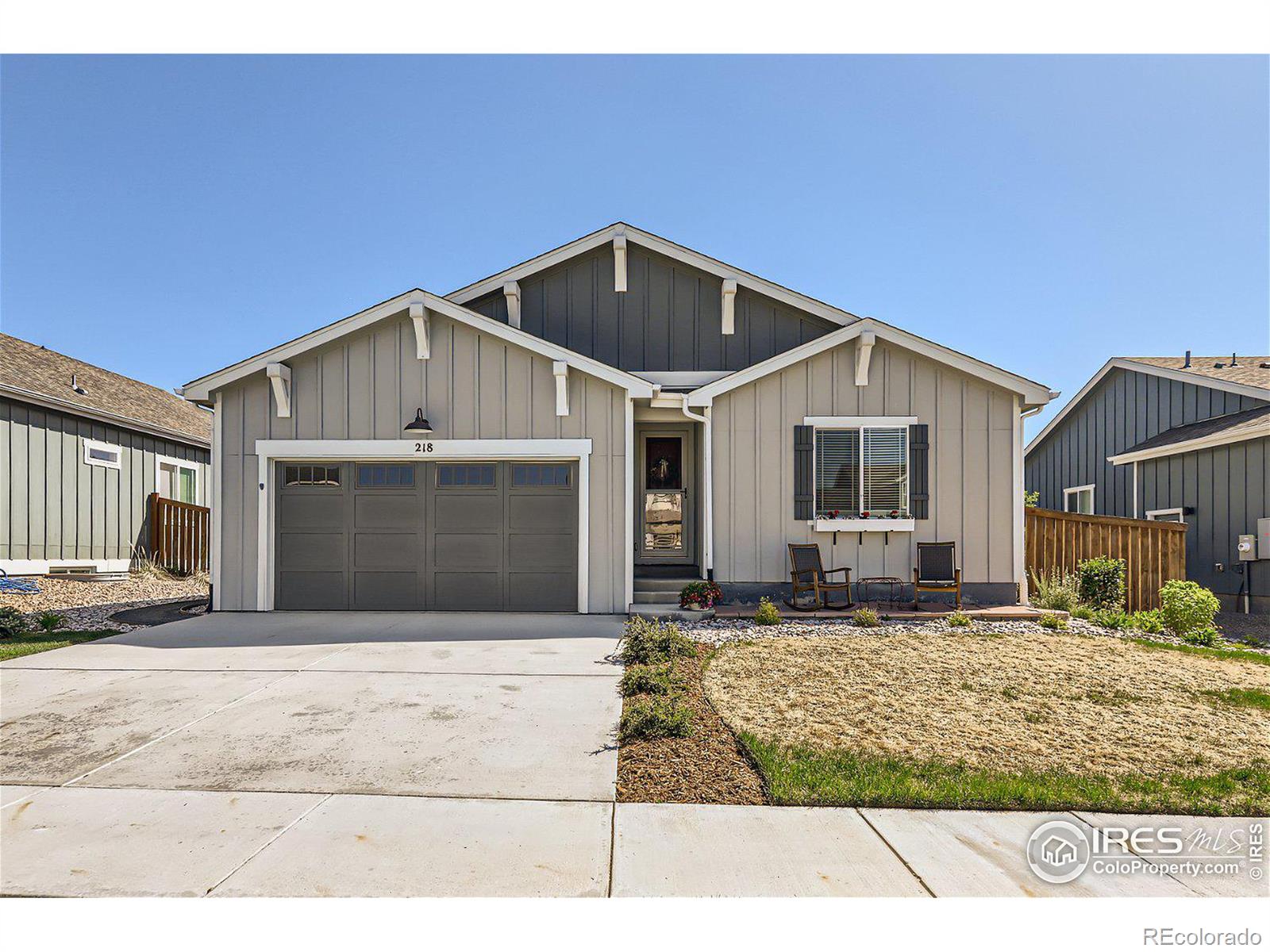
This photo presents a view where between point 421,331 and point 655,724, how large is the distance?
6.68 meters

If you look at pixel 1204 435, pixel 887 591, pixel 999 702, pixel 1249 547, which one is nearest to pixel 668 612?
pixel 887 591

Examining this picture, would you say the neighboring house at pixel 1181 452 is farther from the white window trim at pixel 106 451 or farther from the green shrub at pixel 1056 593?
the white window trim at pixel 106 451

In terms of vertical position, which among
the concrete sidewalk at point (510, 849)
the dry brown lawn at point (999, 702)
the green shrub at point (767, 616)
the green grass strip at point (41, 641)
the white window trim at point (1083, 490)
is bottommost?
the green grass strip at point (41, 641)

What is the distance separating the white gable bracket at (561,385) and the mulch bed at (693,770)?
5.30 m

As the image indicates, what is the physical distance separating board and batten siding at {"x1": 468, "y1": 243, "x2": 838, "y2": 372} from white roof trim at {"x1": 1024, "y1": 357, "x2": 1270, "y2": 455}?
775cm

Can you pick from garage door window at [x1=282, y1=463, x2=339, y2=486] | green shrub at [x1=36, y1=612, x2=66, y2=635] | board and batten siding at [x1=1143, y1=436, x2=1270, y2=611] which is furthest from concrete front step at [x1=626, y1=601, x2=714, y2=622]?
board and batten siding at [x1=1143, y1=436, x2=1270, y2=611]

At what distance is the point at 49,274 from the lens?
15.3 m

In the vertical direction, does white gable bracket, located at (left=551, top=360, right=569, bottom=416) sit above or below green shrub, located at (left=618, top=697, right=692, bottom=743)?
above

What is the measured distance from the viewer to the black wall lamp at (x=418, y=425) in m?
9.31

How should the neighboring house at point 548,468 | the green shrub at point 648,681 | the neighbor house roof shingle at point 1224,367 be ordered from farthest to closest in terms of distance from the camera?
1. the neighbor house roof shingle at point 1224,367
2. the neighboring house at point 548,468
3. the green shrub at point 648,681

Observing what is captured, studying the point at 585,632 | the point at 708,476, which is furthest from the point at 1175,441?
the point at 585,632

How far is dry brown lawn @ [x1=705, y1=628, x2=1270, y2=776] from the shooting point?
4.38 metres

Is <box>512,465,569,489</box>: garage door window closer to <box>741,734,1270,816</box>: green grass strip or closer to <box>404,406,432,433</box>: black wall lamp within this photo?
<box>404,406,432,433</box>: black wall lamp

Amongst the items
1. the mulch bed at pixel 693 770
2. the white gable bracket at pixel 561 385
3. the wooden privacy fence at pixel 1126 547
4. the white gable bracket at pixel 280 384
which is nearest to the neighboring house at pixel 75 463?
the white gable bracket at pixel 280 384
